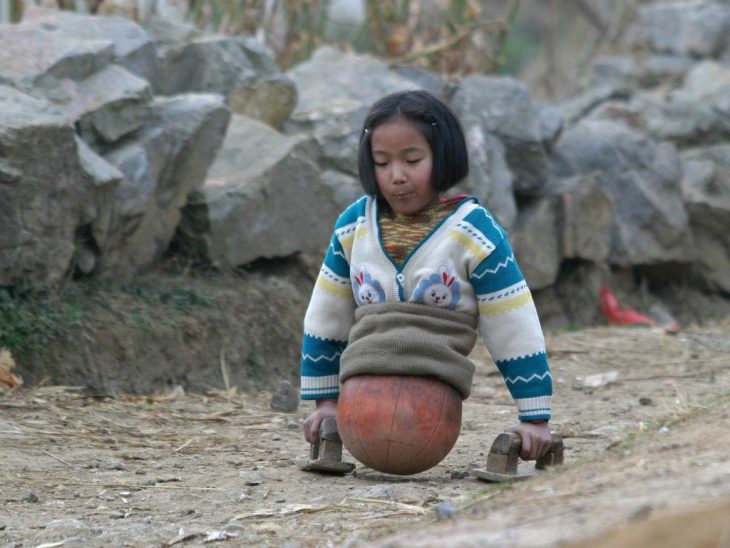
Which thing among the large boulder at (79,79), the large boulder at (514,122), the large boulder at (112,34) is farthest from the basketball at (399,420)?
the large boulder at (514,122)

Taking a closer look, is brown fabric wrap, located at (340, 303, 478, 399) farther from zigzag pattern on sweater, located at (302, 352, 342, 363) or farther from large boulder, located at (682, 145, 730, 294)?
large boulder, located at (682, 145, 730, 294)

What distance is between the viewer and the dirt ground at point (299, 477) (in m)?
2.62

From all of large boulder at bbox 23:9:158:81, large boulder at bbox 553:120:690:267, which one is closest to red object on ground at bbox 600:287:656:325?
large boulder at bbox 553:120:690:267

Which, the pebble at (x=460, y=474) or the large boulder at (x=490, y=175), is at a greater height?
the large boulder at (x=490, y=175)

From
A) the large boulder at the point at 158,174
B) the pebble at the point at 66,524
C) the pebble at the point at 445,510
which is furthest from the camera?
the large boulder at the point at 158,174

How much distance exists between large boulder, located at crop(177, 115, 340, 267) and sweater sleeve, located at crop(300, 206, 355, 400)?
7.57 feet

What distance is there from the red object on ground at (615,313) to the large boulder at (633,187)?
1.75 ft

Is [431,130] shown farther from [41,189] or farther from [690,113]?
[690,113]

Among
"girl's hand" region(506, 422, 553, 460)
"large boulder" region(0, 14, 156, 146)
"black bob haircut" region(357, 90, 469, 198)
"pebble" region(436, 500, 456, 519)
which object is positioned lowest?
"pebble" region(436, 500, 456, 519)

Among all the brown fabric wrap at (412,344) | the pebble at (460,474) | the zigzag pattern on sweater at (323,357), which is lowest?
the pebble at (460,474)

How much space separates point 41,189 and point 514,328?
2.33 metres

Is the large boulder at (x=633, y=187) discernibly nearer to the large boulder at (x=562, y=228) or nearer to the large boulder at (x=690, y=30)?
the large boulder at (x=562, y=228)

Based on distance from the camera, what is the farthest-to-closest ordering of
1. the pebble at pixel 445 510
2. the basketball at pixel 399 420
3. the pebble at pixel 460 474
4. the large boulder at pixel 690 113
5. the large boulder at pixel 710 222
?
A: the large boulder at pixel 690 113
the large boulder at pixel 710 222
the pebble at pixel 460 474
the basketball at pixel 399 420
the pebble at pixel 445 510

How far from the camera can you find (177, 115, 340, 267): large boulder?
6297 millimetres
